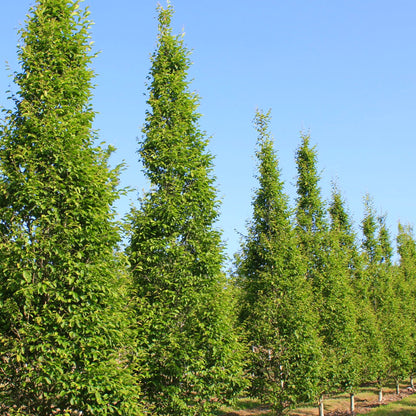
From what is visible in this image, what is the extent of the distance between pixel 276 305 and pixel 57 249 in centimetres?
1086

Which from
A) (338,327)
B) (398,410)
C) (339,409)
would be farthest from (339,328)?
(339,409)

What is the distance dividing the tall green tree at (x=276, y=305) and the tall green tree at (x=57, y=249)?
846cm

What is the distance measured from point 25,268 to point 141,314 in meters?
4.40

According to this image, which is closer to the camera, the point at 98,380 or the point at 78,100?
the point at 98,380

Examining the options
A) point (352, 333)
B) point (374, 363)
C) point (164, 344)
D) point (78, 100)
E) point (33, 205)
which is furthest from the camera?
point (374, 363)

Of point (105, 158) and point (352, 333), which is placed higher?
point (105, 158)

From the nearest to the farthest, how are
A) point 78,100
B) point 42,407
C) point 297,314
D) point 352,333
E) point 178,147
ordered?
1. point 42,407
2. point 78,100
3. point 178,147
4. point 297,314
5. point 352,333

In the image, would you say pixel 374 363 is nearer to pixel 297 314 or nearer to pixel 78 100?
pixel 297 314

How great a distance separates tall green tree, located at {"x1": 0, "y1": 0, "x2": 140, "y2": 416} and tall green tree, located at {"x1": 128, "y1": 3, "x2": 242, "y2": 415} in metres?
2.05

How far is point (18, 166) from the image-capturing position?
30.0ft

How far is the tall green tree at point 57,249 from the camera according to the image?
7871 millimetres

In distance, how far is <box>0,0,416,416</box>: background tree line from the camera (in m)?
8.04

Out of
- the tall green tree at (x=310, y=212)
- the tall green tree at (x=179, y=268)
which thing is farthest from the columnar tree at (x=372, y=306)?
the tall green tree at (x=179, y=268)

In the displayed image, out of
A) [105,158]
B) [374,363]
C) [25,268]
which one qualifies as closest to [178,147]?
[105,158]
